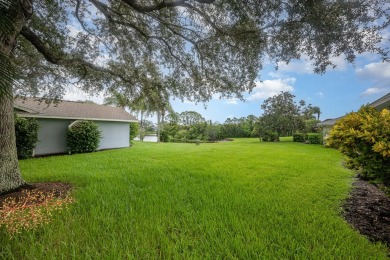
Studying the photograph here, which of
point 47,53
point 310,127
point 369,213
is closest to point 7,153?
point 47,53

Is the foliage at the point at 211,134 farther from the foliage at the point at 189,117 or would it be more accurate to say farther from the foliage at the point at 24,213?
the foliage at the point at 24,213

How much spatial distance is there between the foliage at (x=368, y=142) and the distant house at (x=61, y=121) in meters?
13.1

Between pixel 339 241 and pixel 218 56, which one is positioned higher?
pixel 218 56

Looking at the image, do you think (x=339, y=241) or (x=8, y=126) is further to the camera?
(x=8, y=126)

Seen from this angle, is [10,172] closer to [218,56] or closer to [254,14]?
[218,56]

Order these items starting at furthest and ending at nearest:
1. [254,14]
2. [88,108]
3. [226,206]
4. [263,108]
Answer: [263,108] < [88,108] < [254,14] < [226,206]

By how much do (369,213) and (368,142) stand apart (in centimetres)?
188

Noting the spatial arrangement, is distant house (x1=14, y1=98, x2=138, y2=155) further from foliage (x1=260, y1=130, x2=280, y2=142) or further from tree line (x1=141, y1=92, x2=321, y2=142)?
foliage (x1=260, y1=130, x2=280, y2=142)

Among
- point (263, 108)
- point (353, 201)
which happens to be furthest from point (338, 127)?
point (263, 108)

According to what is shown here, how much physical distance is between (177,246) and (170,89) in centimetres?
668

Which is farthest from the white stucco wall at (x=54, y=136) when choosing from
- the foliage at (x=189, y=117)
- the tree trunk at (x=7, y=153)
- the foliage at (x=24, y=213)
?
the foliage at (x=189, y=117)

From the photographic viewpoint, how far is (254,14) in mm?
5379

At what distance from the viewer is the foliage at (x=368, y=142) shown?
3346mm

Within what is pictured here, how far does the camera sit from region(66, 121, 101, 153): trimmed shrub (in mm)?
13742
